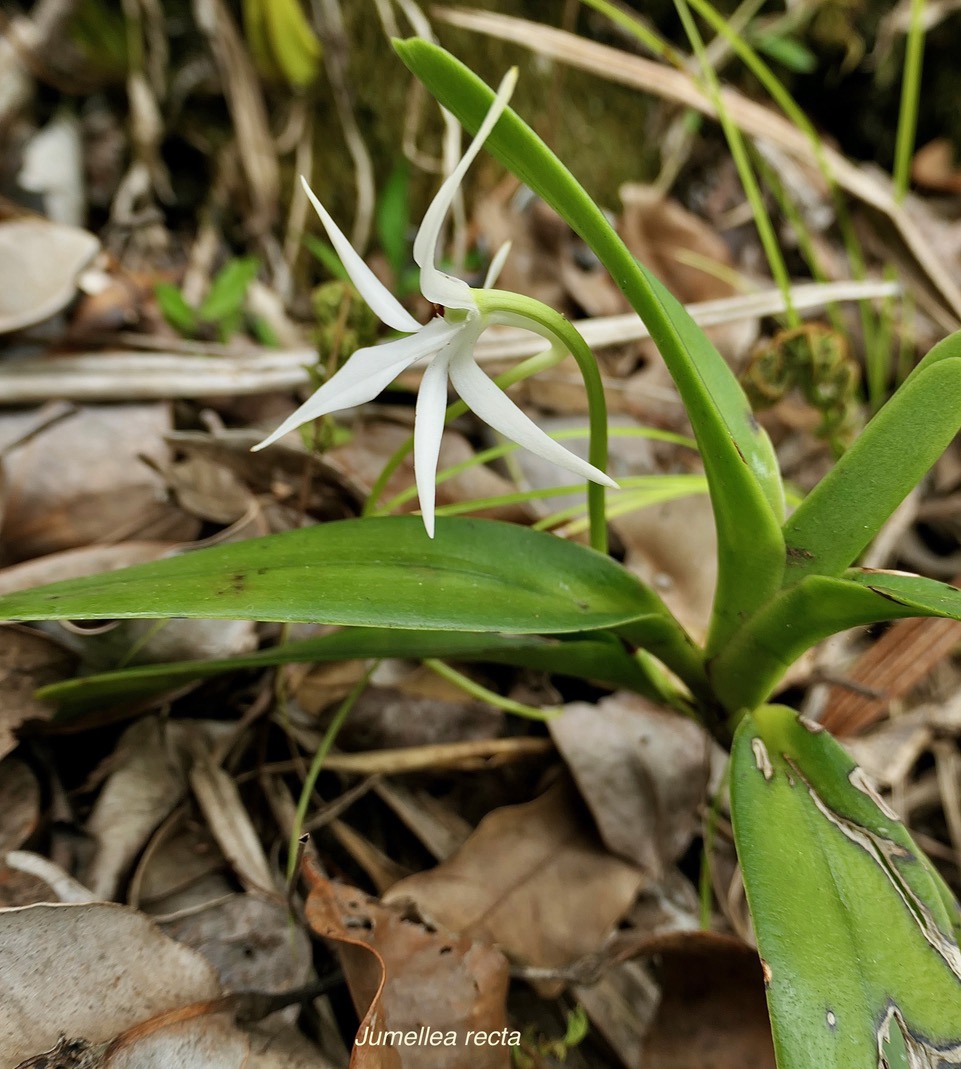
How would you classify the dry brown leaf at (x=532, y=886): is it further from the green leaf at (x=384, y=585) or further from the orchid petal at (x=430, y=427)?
the orchid petal at (x=430, y=427)

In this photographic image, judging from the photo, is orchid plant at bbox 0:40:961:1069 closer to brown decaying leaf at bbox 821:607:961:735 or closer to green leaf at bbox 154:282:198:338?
brown decaying leaf at bbox 821:607:961:735

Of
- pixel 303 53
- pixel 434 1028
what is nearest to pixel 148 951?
pixel 434 1028

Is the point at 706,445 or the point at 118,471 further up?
the point at 706,445

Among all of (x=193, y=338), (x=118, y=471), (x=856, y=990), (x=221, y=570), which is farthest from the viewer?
(x=193, y=338)

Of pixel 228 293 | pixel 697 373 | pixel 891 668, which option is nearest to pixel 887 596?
pixel 697 373

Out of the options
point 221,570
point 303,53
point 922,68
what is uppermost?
point 922,68

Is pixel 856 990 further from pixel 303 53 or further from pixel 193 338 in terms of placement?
pixel 303 53

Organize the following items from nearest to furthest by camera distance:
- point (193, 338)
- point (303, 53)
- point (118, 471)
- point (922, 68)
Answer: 1. point (118, 471)
2. point (193, 338)
3. point (303, 53)
4. point (922, 68)
